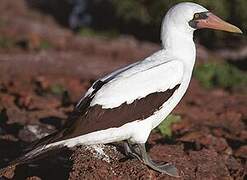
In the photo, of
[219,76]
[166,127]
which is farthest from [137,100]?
[219,76]

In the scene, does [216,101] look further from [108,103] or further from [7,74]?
[108,103]

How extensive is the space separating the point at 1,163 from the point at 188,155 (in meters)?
2.07

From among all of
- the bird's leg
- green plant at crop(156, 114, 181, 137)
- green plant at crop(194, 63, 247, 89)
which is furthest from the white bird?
green plant at crop(194, 63, 247, 89)

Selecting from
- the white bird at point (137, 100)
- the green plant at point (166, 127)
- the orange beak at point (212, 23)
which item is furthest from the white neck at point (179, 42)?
the green plant at point (166, 127)

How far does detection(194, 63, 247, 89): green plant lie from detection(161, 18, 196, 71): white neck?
644 cm

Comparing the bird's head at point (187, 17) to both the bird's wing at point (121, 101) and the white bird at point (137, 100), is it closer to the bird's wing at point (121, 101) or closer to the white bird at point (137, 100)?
the white bird at point (137, 100)

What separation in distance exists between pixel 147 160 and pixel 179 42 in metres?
1.23

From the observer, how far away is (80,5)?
19.5 m

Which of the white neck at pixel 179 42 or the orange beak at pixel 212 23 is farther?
the orange beak at pixel 212 23

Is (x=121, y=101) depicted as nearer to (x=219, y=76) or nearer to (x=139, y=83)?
(x=139, y=83)

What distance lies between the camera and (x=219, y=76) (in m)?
13.3

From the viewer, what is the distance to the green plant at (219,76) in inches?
516

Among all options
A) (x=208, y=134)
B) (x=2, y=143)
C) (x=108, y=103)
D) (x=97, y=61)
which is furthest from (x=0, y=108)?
(x=97, y=61)

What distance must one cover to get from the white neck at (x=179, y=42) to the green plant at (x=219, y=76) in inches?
253
